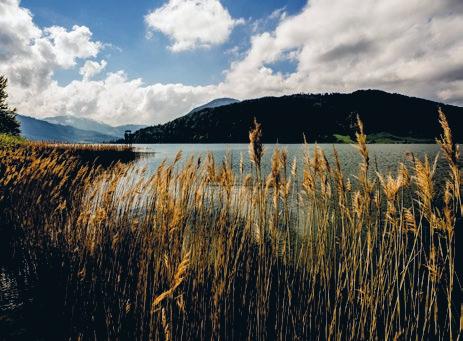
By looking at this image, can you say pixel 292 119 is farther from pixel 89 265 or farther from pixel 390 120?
pixel 89 265

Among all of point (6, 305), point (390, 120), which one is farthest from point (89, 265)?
point (390, 120)

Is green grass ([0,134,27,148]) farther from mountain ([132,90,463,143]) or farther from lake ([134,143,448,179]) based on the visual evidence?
mountain ([132,90,463,143])

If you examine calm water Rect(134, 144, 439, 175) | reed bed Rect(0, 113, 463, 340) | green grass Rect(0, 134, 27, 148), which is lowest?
calm water Rect(134, 144, 439, 175)

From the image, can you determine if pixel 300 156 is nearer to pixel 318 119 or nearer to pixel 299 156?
pixel 299 156

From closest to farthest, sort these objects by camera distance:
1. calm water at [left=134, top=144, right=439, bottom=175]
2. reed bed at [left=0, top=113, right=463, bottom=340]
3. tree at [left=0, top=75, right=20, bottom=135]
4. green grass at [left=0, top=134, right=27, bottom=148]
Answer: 1. reed bed at [left=0, top=113, right=463, bottom=340]
2. calm water at [left=134, top=144, right=439, bottom=175]
3. green grass at [left=0, top=134, right=27, bottom=148]
4. tree at [left=0, top=75, right=20, bottom=135]

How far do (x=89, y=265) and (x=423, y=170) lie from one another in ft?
14.2

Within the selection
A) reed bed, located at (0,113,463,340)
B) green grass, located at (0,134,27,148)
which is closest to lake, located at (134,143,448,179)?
reed bed, located at (0,113,463,340)

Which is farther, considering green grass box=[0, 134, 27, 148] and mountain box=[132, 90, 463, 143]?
mountain box=[132, 90, 463, 143]

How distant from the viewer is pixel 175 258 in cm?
331

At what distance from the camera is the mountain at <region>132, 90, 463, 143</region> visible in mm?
142750

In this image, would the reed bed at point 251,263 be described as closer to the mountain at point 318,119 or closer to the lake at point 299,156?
the lake at point 299,156

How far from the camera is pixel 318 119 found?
5679 inches

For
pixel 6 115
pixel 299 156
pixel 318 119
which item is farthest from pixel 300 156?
pixel 318 119

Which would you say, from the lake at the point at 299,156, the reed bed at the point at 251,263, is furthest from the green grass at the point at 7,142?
the reed bed at the point at 251,263
